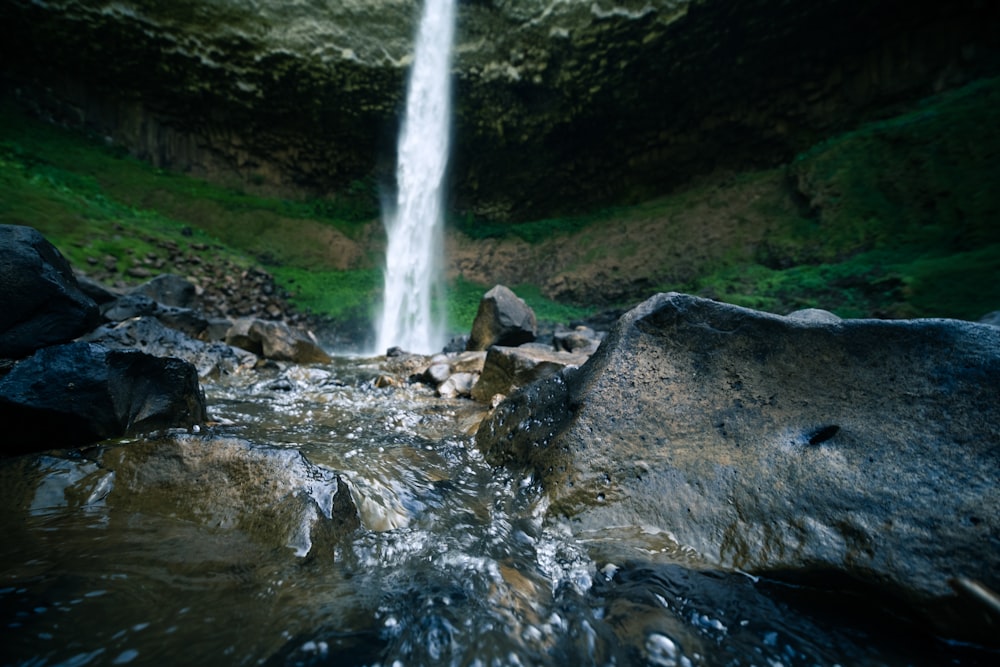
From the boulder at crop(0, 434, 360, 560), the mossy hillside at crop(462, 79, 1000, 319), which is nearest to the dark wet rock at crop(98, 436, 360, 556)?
the boulder at crop(0, 434, 360, 560)

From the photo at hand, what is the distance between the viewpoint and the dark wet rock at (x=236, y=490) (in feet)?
4.19

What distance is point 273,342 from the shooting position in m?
5.90

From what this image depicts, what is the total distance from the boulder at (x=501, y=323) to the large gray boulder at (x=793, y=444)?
153 inches

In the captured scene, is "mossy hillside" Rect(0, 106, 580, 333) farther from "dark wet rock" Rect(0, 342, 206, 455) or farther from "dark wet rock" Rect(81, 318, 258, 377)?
"dark wet rock" Rect(0, 342, 206, 455)

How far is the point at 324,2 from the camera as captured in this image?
42.4 ft

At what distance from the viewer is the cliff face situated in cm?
1201

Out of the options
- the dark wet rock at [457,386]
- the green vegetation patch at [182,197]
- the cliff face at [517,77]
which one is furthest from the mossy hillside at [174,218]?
the dark wet rock at [457,386]

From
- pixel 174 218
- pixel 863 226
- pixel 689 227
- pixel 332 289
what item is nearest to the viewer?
pixel 863 226

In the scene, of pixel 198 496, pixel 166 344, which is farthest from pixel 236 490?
pixel 166 344

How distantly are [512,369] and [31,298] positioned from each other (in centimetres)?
351

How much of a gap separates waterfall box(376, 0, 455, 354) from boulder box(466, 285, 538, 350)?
15.4ft

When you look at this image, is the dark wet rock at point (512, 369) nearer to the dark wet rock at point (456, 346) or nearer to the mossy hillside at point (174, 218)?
the dark wet rock at point (456, 346)

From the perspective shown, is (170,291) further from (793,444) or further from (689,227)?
(689,227)

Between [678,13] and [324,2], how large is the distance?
1113cm
